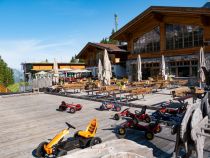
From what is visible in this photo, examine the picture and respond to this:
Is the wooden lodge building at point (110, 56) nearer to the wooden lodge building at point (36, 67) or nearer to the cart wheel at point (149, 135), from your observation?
the wooden lodge building at point (36, 67)

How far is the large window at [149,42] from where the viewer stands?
104ft

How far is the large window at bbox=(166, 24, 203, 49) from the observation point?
26534 millimetres

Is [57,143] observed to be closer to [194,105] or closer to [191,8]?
[194,105]

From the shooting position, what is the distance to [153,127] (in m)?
8.16

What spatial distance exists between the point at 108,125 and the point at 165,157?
400 centimetres

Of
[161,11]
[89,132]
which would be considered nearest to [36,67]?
[161,11]

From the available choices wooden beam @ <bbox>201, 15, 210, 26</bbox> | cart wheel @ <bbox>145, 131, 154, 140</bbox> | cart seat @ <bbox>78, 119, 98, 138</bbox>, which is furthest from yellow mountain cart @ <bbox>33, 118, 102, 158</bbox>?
wooden beam @ <bbox>201, 15, 210, 26</bbox>

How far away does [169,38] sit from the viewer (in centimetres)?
2983

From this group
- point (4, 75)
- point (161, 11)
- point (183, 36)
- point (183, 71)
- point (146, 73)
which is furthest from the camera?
point (4, 75)

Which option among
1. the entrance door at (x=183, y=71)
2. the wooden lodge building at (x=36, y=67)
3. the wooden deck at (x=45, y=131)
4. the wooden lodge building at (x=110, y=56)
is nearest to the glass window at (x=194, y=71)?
the entrance door at (x=183, y=71)

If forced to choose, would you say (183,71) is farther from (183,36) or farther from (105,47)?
(105,47)

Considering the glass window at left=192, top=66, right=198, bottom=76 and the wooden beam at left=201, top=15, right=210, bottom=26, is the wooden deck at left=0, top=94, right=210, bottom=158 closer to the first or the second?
the glass window at left=192, top=66, right=198, bottom=76

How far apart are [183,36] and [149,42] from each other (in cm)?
565

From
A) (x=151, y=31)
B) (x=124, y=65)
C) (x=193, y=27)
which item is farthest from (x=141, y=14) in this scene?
(x=124, y=65)
